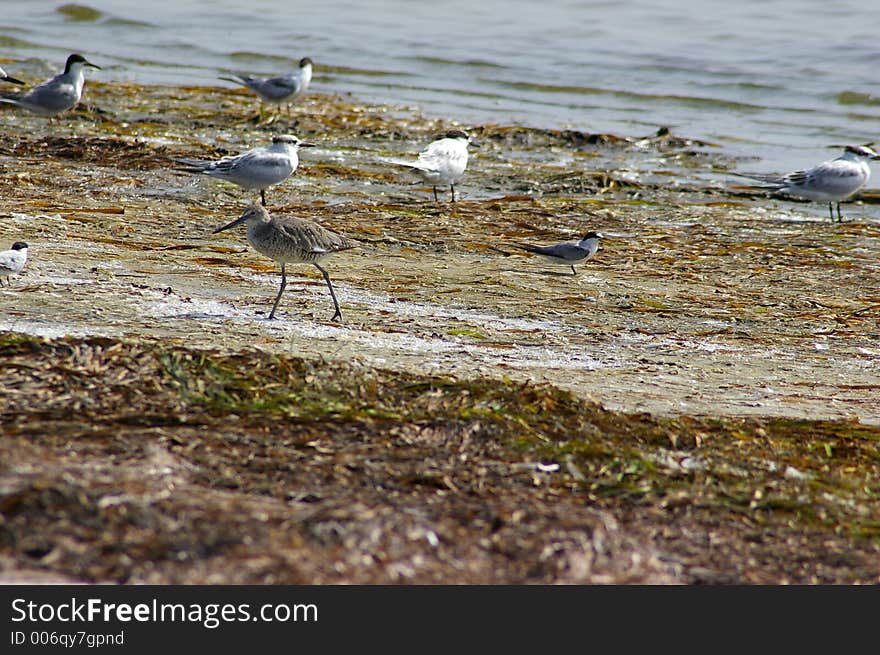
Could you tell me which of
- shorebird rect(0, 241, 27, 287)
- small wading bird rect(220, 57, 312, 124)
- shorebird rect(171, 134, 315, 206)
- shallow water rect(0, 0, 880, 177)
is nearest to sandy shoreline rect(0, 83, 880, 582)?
shorebird rect(0, 241, 27, 287)

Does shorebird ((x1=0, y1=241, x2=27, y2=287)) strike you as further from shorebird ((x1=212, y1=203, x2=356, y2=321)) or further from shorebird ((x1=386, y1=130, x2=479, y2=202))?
shorebird ((x1=386, y1=130, x2=479, y2=202))

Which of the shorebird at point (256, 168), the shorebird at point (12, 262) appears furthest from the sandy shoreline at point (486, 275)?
the shorebird at point (256, 168)

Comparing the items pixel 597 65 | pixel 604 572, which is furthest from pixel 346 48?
pixel 604 572

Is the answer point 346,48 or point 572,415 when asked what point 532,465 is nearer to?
point 572,415

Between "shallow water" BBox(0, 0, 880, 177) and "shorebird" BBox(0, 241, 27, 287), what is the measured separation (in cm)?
860

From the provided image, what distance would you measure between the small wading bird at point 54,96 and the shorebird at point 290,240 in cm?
635

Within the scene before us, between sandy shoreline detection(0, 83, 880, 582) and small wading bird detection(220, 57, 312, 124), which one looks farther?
small wading bird detection(220, 57, 312, 124)

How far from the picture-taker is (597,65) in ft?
59.8

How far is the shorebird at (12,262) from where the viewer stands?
19.8 feet

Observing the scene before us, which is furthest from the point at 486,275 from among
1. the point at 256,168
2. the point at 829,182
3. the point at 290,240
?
the point at 829,182

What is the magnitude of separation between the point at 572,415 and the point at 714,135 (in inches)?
414

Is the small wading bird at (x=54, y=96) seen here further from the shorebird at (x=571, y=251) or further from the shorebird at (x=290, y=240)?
the shorebird at (x=571, y=251)

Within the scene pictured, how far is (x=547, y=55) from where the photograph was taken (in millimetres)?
18906

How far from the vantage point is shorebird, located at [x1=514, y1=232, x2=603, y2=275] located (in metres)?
7.73
